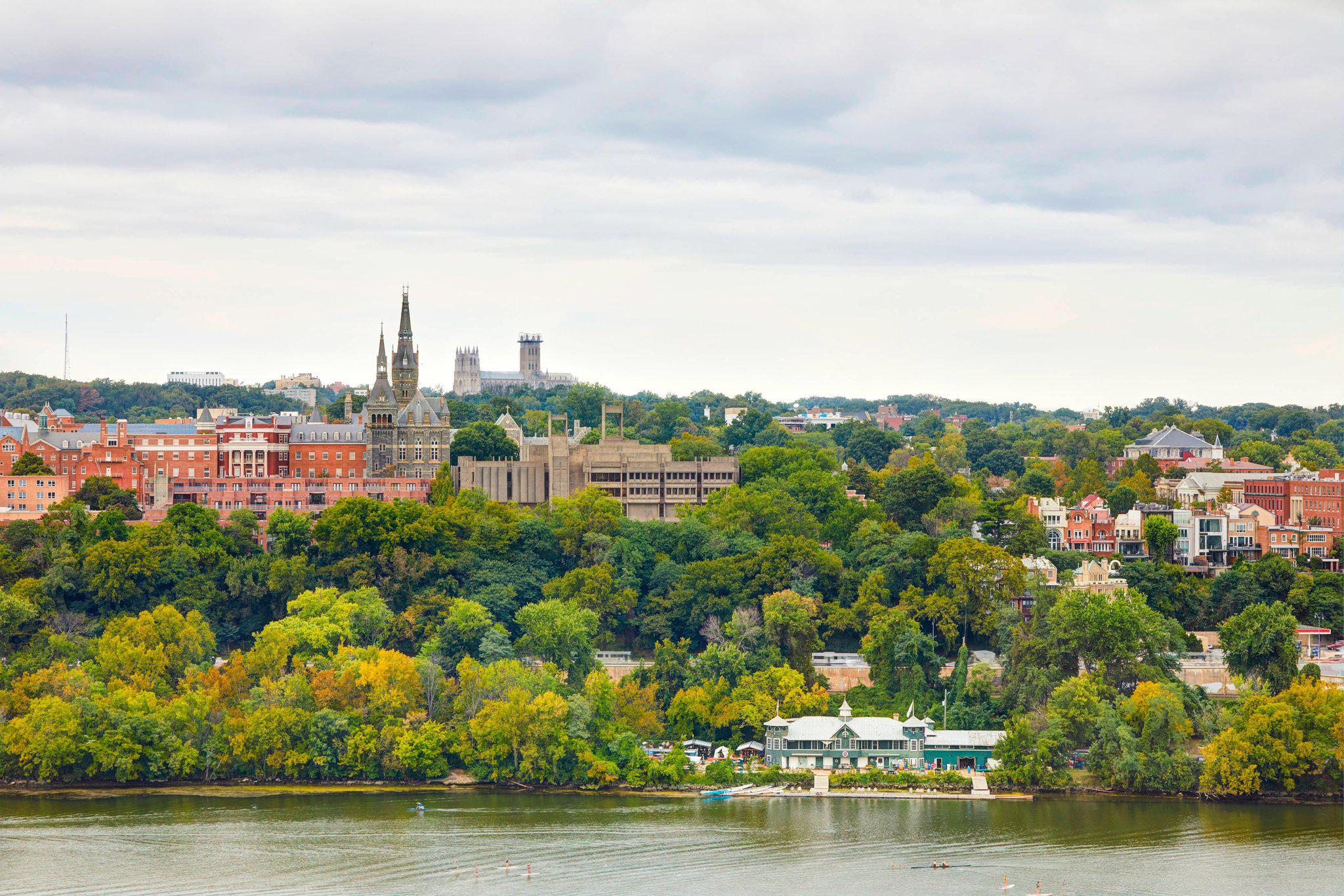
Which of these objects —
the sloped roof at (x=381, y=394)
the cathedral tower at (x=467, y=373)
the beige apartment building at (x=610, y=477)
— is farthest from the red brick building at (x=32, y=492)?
the cathedral tower at (x=467, y=373)

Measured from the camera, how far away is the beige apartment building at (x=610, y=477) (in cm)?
7381

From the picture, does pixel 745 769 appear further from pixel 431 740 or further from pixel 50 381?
pixel 50 381

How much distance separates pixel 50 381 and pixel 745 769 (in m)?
96.6

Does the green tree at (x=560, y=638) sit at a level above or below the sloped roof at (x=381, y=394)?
below

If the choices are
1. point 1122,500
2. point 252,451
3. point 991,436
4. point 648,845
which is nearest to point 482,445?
point 252,451

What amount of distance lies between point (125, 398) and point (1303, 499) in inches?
3546

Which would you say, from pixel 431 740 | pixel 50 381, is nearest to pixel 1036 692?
pixel 431 740

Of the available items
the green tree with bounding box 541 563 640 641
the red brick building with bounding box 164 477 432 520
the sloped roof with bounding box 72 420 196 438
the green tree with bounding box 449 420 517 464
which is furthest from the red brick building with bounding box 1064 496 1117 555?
the sloped roof with bounding box 72 420 196 438

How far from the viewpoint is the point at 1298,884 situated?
40.7 metres

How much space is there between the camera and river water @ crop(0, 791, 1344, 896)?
4088cm

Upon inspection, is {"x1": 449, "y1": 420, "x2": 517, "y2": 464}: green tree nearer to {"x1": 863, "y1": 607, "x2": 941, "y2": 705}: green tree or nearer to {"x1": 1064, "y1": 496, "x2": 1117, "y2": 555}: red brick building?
{"x1": 1064, "y1": 496, "x2": 1117, "y2": 555}: red brick building

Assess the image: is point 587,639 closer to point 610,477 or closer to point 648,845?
point 648,845

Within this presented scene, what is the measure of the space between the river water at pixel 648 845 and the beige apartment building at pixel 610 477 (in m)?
24.3

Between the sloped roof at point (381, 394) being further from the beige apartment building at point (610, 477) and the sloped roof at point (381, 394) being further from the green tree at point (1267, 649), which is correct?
the green tree at point (1267, 649)
